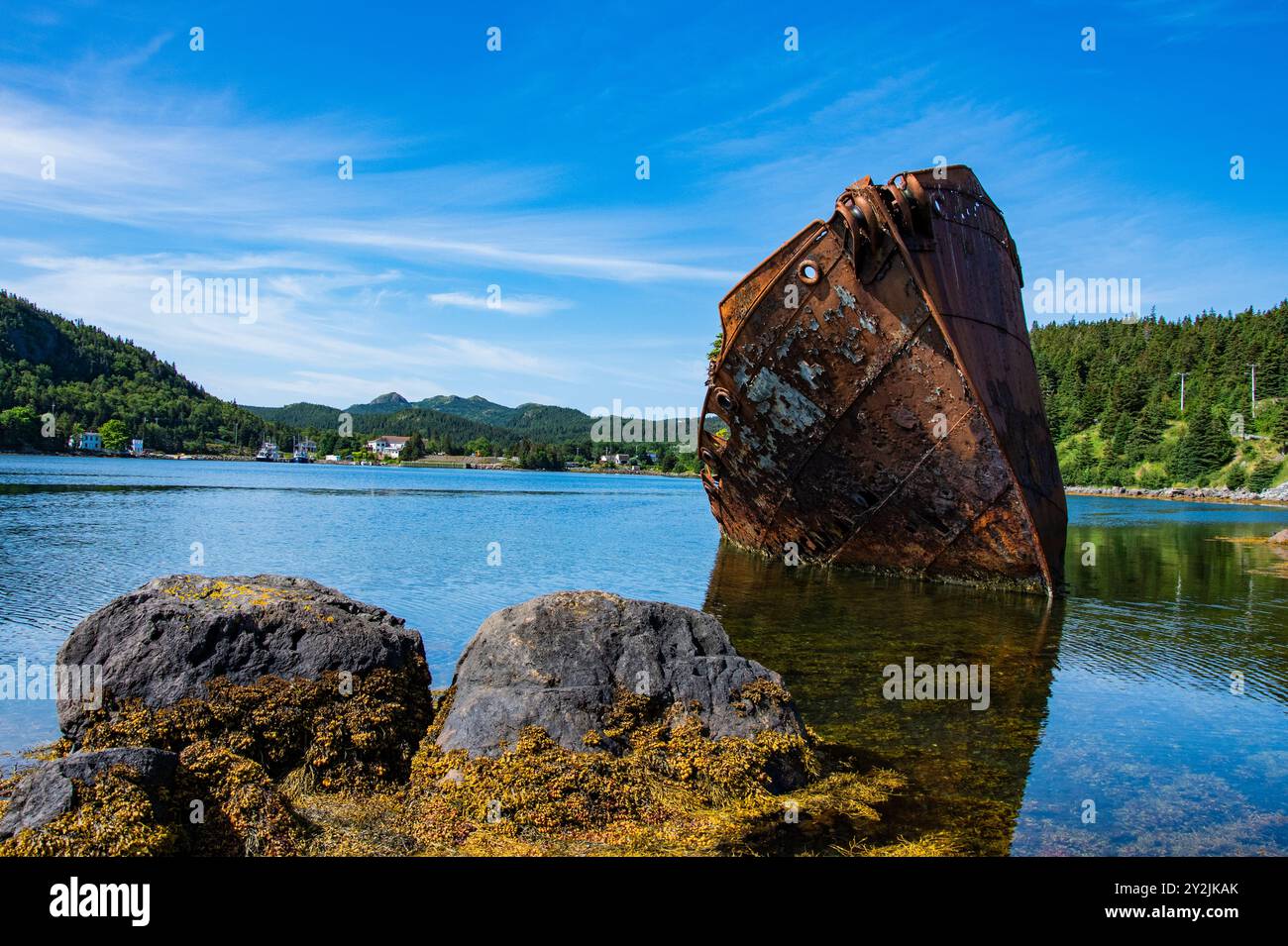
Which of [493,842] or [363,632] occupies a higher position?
[363,632]

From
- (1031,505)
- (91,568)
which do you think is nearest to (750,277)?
(1031,505)

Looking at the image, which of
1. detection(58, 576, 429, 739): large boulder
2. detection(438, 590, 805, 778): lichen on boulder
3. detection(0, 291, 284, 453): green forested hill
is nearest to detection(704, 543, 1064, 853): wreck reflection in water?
detection(438, 590, 805, 778): lichen on boulder

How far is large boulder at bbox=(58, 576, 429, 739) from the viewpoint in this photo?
213 inches

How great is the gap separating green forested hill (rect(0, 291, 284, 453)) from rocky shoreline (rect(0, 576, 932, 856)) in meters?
133

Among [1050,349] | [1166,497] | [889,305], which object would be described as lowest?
[1166,497]

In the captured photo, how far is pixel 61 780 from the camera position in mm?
4070

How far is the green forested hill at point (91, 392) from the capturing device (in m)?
122

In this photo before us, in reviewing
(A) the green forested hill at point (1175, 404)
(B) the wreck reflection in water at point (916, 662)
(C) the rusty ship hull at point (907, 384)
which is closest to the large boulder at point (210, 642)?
(B) the wreck reflection in water at point (916, 662)

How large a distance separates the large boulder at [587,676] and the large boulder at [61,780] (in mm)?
1787

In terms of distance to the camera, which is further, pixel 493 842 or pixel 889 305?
pixel 889 305

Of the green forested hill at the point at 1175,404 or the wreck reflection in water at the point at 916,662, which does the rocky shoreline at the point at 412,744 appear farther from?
the green forested hill at the point at 1175,404

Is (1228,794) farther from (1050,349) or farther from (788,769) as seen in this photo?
(1050,349)

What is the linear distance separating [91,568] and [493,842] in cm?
1530
